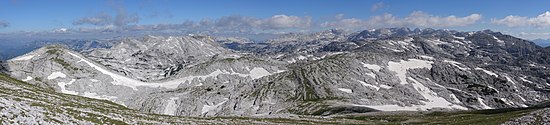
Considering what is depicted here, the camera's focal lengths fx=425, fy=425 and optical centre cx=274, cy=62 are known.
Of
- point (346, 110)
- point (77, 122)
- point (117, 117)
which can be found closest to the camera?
point (77, 122)

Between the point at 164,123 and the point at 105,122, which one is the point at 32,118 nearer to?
the point at 105,122

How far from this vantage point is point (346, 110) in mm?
198000

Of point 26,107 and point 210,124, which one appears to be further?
point 210,124

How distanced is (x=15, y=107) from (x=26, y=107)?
253 cm

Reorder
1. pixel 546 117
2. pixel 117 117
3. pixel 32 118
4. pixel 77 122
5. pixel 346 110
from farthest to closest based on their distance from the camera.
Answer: pixel 346 110 < pixel 546 117 < pixel 117 117 < pixel 77 122 < pixel 32 118

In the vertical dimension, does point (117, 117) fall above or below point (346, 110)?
above

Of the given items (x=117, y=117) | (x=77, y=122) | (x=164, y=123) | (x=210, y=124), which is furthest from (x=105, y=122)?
(x=210, y=124)

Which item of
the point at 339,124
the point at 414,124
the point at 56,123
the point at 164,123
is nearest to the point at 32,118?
the point at 56,123

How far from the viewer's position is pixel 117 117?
2315 inches

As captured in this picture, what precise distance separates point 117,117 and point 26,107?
1243 cm

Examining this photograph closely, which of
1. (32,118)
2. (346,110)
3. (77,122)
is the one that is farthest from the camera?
(346,110)

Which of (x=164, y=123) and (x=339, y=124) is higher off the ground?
(x=164, y=123)

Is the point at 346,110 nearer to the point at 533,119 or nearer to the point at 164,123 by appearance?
the point at 533,119

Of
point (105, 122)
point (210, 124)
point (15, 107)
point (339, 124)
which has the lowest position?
point (339, 124)
